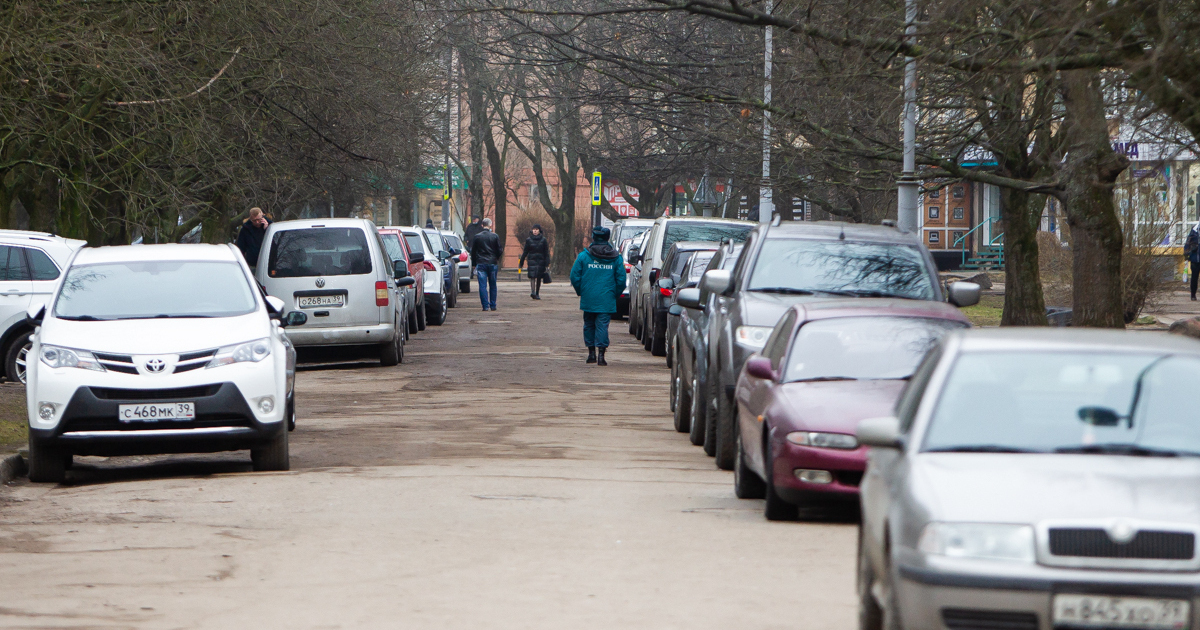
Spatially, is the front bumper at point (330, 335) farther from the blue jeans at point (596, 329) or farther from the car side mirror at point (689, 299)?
the car side mirror at point (689, 299)

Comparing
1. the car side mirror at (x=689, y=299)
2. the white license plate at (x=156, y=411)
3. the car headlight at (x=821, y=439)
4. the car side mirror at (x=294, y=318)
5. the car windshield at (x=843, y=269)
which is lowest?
the white license plate at (x=156, y=411)

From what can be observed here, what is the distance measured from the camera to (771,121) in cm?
2173

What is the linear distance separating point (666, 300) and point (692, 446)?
31.2 feet

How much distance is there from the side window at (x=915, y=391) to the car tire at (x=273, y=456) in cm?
601

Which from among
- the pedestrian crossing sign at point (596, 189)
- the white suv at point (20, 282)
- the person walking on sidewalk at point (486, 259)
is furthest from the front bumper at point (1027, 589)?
the pedestrian crossing sign at point (596, 189)

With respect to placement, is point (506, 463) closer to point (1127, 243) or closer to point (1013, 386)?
point (1013, 386)

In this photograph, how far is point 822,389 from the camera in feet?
30.6

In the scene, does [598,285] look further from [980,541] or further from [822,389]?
[980,541]

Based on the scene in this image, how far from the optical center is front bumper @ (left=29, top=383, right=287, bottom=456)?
10.8m

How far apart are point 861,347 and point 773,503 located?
1.22 metres

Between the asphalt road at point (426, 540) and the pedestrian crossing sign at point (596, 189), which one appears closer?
the asphalt road at point (426, 540)

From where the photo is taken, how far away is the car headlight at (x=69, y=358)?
10945 millimetres

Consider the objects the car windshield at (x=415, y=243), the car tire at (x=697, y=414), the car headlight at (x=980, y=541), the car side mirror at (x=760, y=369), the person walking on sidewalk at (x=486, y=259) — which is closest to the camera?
the car headlight at (x=980, y=541)

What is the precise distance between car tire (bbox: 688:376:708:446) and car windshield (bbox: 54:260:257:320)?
3607mm
